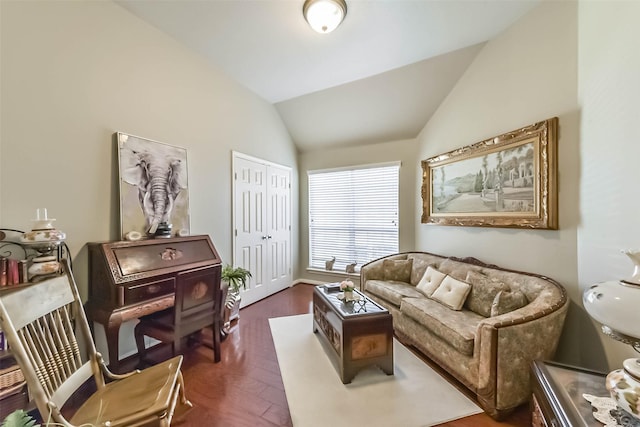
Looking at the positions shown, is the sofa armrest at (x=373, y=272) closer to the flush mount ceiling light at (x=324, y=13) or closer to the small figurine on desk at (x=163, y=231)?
the small figurine on desk at (x=163, y=231)

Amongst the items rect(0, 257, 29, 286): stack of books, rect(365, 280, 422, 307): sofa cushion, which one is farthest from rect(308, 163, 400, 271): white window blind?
rect(0, 257, 29, 286): stack of books

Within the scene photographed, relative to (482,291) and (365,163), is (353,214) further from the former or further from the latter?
(482,291)

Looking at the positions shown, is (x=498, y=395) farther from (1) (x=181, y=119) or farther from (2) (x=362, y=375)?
(1) (x=181, y=119)

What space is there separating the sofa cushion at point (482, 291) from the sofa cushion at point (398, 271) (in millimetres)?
1001

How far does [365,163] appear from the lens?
15.7 feet

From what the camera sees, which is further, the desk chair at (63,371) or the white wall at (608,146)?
the white wall at (608,146)

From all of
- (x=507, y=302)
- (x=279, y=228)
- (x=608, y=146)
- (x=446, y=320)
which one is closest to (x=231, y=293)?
(x=279, y=228)

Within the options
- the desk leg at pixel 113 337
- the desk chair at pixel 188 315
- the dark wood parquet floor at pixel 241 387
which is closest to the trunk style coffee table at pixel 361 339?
the dark wood parquet floor at pixel 241 387

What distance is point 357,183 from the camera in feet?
16.1

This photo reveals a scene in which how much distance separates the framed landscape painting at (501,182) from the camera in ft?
7.86

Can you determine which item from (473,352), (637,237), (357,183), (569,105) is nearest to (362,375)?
(473,352)

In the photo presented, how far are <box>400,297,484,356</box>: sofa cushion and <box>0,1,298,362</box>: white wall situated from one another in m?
2.67

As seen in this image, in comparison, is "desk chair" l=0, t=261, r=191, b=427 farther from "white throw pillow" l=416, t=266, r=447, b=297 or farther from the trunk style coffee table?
"white throw pillow" l=416, t=266, r=447, b=297

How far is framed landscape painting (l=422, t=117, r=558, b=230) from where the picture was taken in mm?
2396
